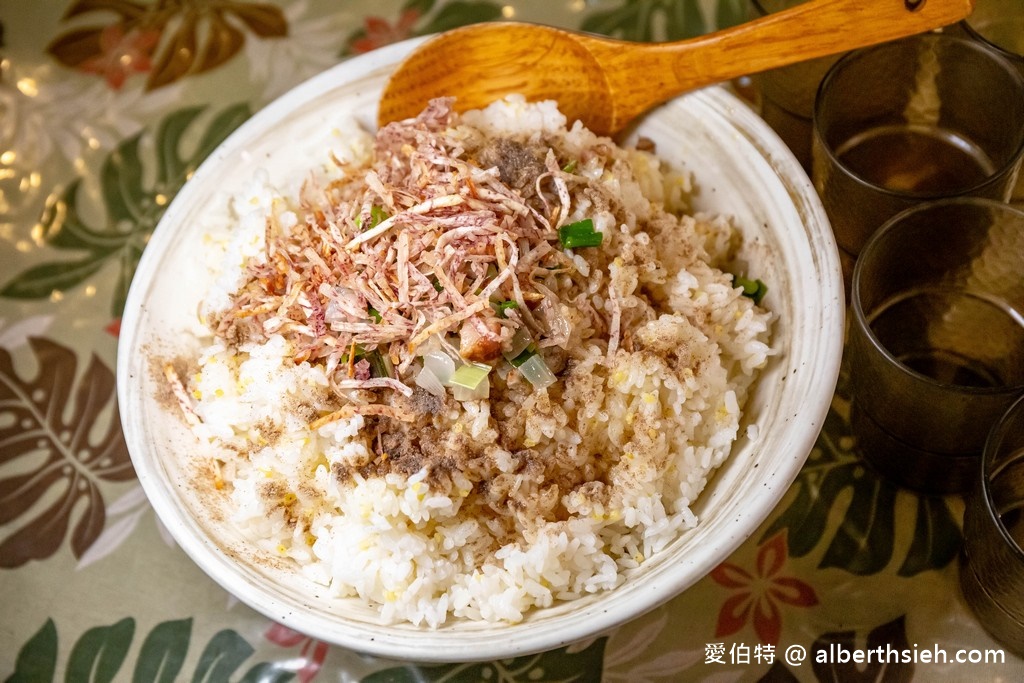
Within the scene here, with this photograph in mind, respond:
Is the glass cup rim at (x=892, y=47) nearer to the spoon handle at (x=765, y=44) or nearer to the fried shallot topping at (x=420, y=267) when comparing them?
the spoon handle at (x=765, y=44)

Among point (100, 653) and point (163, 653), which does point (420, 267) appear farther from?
point (100, 653)

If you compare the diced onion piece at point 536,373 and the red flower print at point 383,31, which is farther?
the red flower print at point 383,31

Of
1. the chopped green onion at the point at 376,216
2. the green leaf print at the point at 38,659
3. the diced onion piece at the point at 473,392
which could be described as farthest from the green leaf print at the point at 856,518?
the green leaf print at the point at 38,659

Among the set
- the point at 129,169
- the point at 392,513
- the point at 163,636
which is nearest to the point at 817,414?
the point at 392,513

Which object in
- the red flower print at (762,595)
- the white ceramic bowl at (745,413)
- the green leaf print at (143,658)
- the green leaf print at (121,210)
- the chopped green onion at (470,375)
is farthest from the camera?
the green leaf print at (121,210)

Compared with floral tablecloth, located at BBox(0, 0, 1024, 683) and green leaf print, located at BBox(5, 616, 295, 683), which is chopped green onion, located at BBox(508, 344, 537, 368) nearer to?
floral tablecloth, located at BBox(0, 0, 1024, 683)

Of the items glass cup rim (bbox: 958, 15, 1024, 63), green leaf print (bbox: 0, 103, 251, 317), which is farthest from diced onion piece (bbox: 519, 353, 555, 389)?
green leaf print (bbox: 0, 103, 251, 317)
